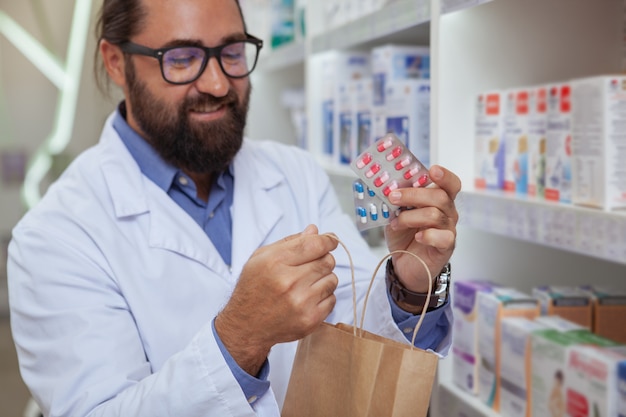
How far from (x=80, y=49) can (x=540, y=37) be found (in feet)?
12.9

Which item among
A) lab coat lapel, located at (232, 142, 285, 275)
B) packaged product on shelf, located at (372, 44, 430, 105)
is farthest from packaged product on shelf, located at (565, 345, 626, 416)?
packaged product on shelf, located at (372, 44, 430, 105)

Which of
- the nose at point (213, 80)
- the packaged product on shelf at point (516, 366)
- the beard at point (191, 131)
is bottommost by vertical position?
the packaged product on shelf at point (516, 366)

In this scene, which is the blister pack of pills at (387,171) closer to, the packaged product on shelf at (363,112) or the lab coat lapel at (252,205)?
the lab coat lapel at (252,205)

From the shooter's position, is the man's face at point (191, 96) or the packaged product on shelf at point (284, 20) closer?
the man's face at point (191, 96)

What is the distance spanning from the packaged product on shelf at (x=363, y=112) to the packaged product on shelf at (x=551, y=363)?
0.95 m

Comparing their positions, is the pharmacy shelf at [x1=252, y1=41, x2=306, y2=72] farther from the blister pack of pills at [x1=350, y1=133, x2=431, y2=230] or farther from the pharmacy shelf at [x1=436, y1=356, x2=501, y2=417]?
the blister pack of pills at [x1=350, y1=133, x2=431, y2=230]

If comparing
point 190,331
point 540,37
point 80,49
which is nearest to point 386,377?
point 190,331

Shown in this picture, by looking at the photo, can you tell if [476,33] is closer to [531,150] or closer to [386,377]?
[531,150]

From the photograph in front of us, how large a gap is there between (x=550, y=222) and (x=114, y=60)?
1055mm

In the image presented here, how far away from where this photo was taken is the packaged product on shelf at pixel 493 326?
1575 mm

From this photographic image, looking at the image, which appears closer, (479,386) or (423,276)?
(423,276)

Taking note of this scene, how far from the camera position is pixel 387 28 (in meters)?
1.84

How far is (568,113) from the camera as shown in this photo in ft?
4.76

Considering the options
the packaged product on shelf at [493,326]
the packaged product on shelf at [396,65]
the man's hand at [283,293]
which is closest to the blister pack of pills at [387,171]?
the man's hand at [283,293]
